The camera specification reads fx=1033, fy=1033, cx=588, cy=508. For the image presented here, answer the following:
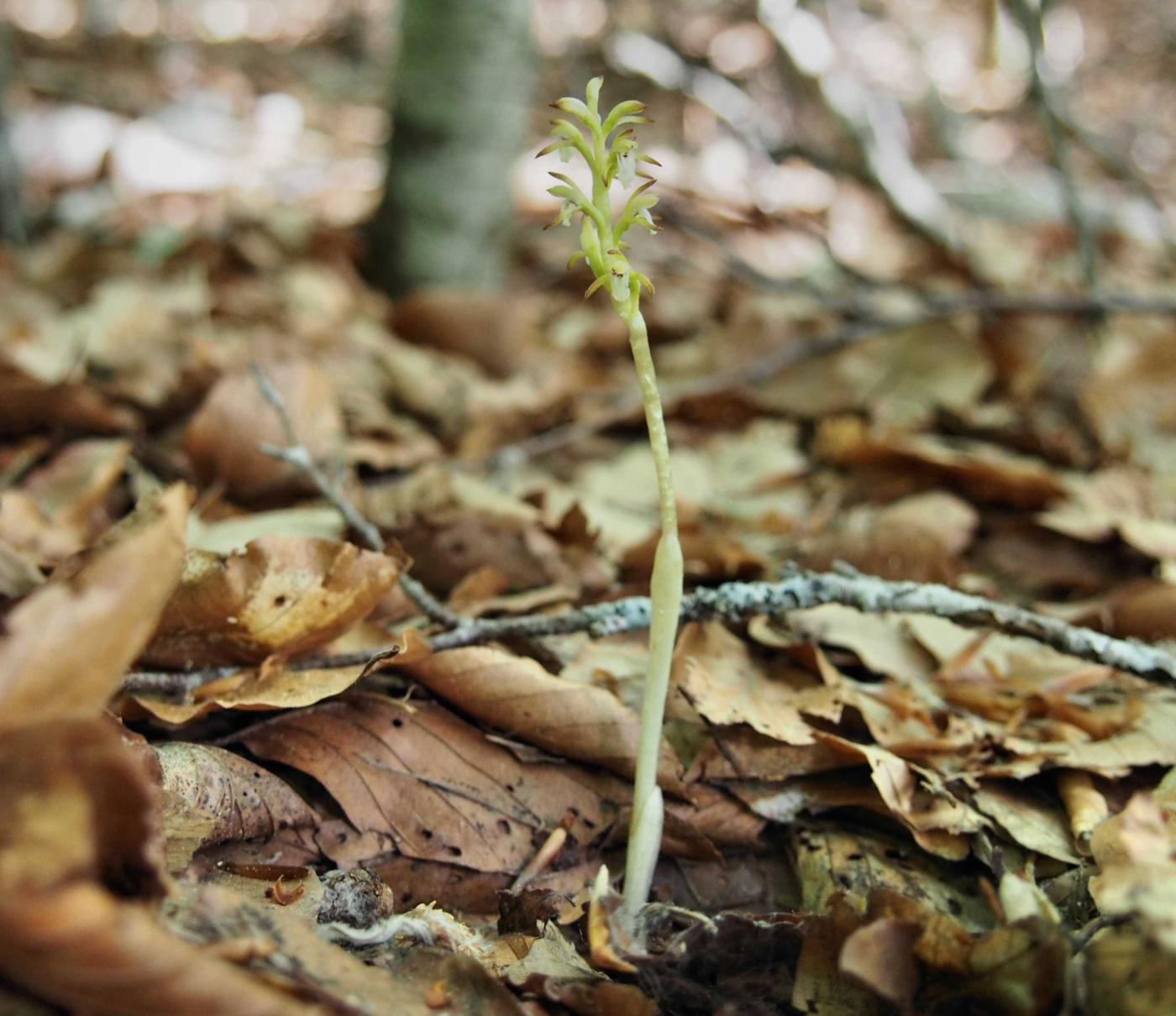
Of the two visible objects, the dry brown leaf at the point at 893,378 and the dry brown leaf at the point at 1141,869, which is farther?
the dry brown leaf at the point at 893,378

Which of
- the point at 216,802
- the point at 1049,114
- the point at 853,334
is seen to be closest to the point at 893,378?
the point at 853,334

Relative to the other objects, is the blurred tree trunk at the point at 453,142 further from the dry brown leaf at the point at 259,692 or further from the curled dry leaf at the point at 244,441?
the dry brown leaf at the point at 259,692

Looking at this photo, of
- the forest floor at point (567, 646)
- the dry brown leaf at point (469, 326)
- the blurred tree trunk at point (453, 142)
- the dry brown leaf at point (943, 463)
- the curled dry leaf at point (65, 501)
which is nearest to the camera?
the forest floor at point (567, 646)

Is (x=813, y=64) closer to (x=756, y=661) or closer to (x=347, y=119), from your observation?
(x=756, y=661)

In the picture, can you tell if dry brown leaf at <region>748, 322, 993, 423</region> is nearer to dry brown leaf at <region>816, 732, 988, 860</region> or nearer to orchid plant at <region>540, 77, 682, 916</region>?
dry brown leaf at <region>816, 732, 988, 860</region>

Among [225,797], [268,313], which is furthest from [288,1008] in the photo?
[268,313]

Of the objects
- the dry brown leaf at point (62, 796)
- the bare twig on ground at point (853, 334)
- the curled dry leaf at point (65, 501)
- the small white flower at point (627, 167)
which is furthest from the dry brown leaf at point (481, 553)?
the dry brown leaf at point (62, 796)

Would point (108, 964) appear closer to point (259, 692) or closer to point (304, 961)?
point (304, 961)
